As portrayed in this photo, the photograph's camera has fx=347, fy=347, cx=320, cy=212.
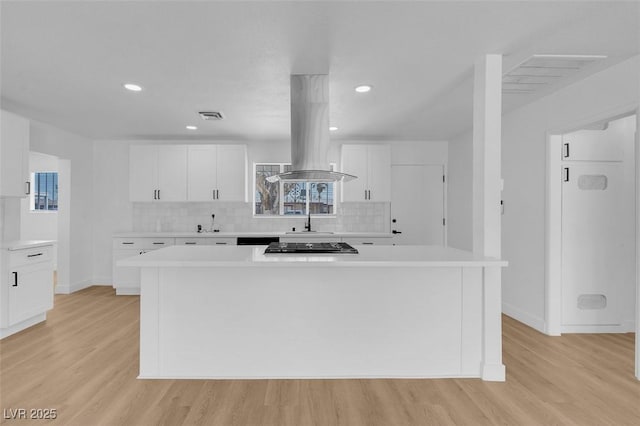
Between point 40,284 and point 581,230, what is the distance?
19.4ft

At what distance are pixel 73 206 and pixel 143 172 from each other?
1.17 metres

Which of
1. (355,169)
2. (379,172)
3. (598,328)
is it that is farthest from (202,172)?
(598,328)

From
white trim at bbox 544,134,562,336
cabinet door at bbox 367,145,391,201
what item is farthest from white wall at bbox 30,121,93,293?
white trim at bbox 544,134,562,336

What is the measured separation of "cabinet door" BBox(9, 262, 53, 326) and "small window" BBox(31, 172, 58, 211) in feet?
13.2

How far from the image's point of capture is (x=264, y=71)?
297 cm

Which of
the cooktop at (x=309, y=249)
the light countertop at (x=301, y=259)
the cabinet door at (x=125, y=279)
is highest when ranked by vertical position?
the cooktop at (x=309, y=249)

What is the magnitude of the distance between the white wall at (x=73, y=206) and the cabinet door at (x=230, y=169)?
2.21m

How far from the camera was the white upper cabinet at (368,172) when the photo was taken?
5.61 m

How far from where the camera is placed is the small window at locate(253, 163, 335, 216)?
5938mm

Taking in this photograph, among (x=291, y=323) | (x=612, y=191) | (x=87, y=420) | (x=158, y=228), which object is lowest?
(x=87, y=420)

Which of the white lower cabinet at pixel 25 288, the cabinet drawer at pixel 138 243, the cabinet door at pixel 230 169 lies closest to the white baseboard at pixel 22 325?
the white lower cabinet at pixel 25 288

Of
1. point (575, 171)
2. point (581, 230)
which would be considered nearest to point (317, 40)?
point (575, 171)

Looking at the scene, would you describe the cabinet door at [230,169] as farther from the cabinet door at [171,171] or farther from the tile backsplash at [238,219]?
the cabinet door at [171,171]

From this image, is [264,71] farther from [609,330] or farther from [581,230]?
[609,330]
